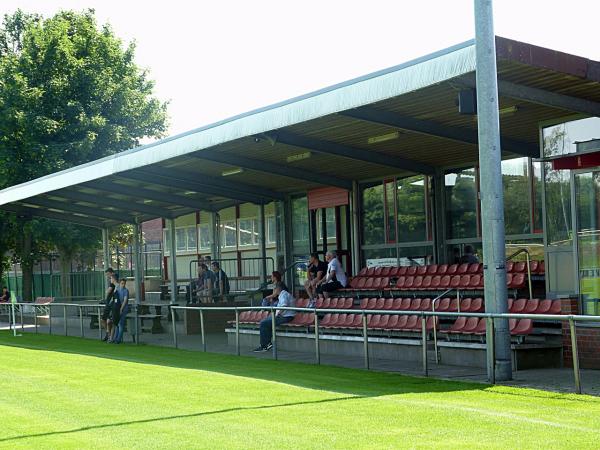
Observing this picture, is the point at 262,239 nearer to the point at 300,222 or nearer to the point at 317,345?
the point at 300,222

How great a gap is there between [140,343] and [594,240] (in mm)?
11538

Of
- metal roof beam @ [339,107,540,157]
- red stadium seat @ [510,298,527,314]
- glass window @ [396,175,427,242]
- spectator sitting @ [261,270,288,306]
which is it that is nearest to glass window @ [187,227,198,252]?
glass window @ [396,175,427,242]

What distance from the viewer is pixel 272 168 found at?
2352 centimetres

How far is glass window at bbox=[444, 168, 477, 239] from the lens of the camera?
74.6ft

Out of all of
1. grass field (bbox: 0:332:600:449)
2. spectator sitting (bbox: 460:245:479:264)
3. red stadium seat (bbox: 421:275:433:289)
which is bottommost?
grass field (bbox: 0:332:600:449)

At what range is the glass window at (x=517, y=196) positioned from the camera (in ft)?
68.4

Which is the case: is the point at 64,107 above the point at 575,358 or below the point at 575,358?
above

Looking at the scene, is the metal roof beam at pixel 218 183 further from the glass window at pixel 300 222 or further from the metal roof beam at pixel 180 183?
the glass window at pixel 300 222

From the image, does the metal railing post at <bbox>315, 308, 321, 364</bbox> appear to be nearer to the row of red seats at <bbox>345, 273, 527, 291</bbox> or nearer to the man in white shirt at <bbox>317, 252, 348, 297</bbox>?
the row of red seats at <bbox>345, 273, 527, 291</bbox>

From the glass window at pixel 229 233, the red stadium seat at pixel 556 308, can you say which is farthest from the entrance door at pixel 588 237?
the glass window at pixel 229 233

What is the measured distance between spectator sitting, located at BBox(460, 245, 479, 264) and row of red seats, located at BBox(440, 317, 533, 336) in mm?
6178

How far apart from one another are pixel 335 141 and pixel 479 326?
6616 mm

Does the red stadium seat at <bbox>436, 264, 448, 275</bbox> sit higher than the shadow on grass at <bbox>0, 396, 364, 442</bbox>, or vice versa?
the red stadium seat at <bbox>436, 264, 448, 275</bbox>

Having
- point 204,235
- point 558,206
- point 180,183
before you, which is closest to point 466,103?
point 558,206
